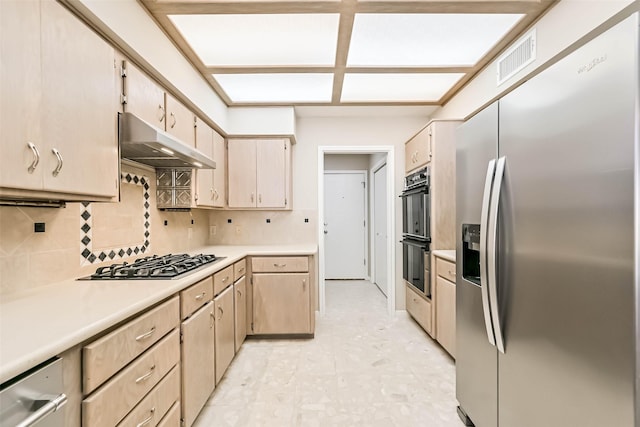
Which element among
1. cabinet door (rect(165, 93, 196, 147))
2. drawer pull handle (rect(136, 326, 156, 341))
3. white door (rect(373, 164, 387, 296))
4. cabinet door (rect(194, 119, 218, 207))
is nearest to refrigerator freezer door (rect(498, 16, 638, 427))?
drawer pull handle (rect(136, 326, 156, 341))

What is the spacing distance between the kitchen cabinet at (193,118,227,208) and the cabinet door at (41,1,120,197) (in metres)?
1.13

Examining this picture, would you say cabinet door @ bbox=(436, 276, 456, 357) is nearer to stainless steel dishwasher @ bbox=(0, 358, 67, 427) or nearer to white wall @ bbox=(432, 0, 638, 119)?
white wall @ bbox=(432, 0, 638, 119)

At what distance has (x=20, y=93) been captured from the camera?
98 centimetres

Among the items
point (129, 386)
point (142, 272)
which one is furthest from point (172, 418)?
point (142, 272)

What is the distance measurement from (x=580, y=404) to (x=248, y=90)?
3.06 m

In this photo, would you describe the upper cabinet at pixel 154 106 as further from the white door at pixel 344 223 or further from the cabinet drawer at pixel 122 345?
the white door at pixel 344 223

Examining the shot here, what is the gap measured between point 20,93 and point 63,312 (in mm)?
734

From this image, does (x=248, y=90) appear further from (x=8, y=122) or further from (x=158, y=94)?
(x=8, y=122)

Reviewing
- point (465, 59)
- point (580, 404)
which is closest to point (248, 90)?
point (465, 59)

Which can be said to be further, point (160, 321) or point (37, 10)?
point (160, 321)

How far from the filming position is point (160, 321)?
51.9 inches

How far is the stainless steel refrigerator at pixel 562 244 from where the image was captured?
2.69ft

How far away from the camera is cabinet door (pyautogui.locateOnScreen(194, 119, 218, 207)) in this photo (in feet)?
8.50

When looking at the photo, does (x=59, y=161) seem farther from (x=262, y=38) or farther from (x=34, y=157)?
(x=262, y=38)
